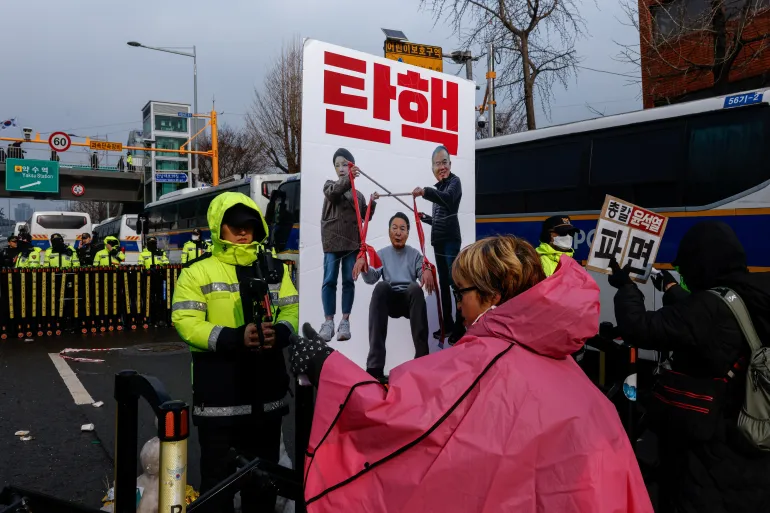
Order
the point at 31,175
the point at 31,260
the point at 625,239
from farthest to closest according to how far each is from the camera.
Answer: the point at 31,175, the point at 31,260, the point at 625,239

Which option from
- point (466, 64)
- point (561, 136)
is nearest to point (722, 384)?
point (561, 136)

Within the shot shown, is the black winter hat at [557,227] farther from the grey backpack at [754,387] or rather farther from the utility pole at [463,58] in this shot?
the utility pole at [463,58]

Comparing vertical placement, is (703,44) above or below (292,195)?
above

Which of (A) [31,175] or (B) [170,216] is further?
(A) [31,175]

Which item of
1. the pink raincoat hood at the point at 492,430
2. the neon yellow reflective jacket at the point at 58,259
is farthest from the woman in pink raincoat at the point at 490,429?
the neon yellow reflective jacket at the point at 58,259

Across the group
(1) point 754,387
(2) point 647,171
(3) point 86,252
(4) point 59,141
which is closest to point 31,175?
(4) point 59,141

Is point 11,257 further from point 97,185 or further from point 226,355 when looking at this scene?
point 97,185

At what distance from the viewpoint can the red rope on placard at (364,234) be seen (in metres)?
3.11

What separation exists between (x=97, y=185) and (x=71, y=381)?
45057 millimetres

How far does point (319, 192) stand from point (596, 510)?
75.0 inches

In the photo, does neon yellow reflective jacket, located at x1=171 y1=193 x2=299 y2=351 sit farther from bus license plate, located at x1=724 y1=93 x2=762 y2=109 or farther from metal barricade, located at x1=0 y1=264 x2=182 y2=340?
metal barricade, located at x1=0 y1=264 x2=182 y2=340

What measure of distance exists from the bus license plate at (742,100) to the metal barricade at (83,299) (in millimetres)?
10432

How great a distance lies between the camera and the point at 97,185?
48062 millimetres

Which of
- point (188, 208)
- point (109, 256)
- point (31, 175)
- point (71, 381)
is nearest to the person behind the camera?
point (71, 381)
